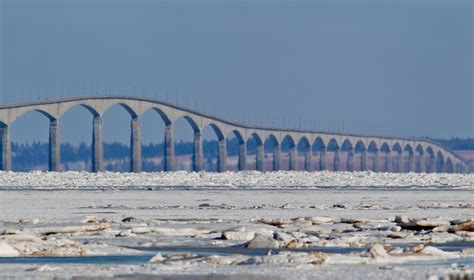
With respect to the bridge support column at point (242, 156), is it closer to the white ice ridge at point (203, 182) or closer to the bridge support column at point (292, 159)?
the bridge support column at point (292, 159)

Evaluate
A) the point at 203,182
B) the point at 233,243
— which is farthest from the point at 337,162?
the point at 233,243

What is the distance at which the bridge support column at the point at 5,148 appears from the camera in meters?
83.7

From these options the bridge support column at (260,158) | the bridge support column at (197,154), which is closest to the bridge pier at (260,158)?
the bridge support column at (260,158)

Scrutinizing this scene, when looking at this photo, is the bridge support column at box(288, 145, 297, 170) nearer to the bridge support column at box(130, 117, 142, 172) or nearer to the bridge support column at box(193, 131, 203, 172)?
the bridge support column at box(193, 131, 203, 172)

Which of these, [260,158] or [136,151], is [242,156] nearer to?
[260,158]

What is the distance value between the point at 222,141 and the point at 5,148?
1496 inches

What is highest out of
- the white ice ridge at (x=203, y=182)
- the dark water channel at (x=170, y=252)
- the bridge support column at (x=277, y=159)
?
the bridge support column at (x=277, y=159)

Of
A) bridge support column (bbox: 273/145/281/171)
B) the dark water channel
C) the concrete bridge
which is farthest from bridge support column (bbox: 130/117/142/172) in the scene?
the dark water channel

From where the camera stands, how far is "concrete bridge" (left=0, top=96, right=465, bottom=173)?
88.9 meters

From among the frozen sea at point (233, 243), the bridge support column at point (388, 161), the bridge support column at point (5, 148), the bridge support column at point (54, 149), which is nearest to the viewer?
the frozen sea at point (233, 243)

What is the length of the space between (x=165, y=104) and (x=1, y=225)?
270ft

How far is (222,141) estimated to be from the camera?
119 m

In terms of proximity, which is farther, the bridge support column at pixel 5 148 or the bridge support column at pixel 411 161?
the bridge support column at pixel 411 161

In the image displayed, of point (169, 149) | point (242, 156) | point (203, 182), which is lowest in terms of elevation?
point (203, 182)
